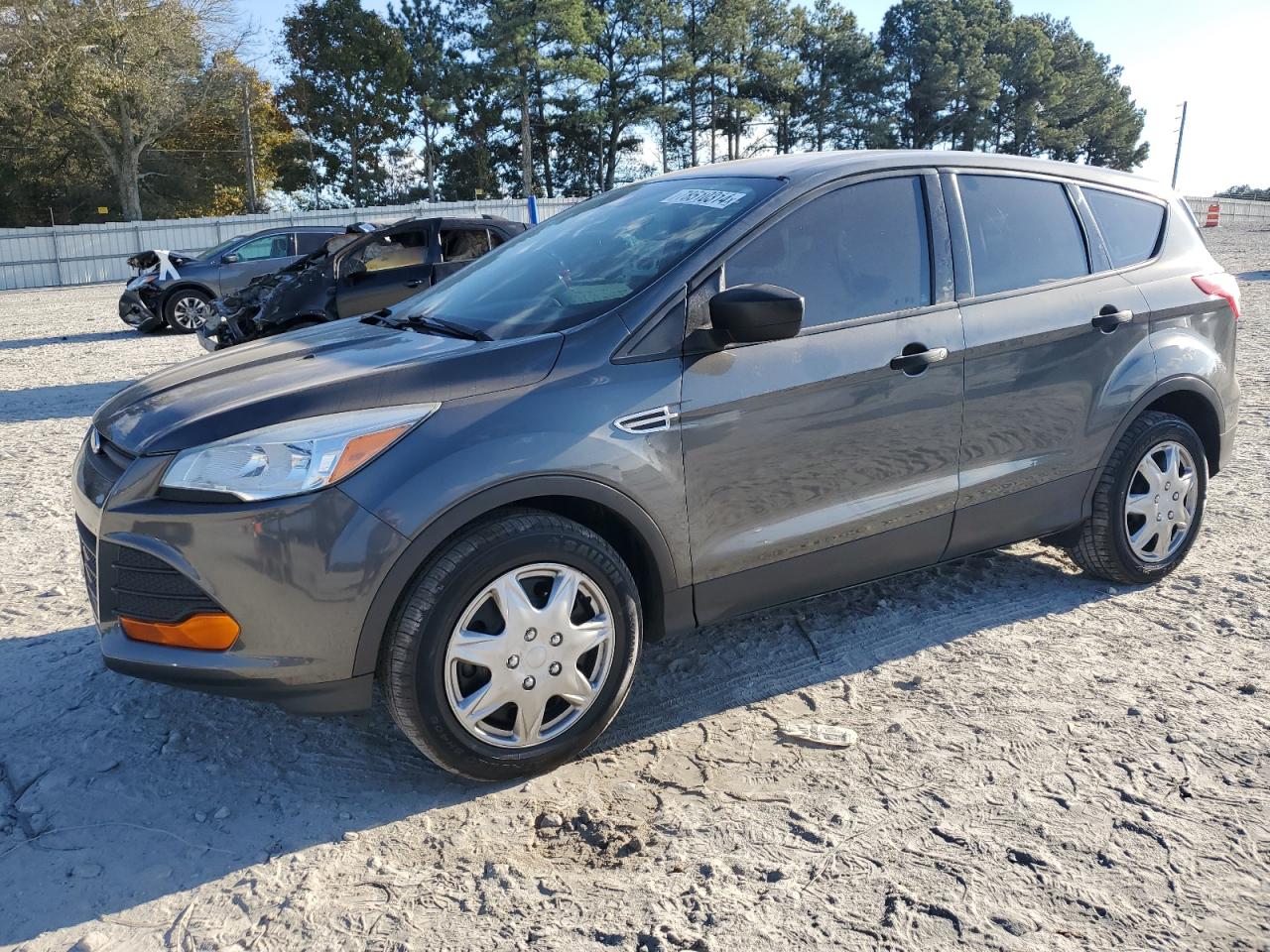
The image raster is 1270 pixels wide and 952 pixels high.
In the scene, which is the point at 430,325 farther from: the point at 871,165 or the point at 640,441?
the point at 871,165

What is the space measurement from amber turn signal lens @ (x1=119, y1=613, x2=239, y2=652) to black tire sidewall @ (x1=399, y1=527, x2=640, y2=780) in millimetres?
495

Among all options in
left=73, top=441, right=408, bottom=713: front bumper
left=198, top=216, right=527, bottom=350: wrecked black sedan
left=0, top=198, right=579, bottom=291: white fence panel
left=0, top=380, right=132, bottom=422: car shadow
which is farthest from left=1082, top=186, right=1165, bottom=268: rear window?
left=0, top=198, right=579, bottom=291: white fence panel

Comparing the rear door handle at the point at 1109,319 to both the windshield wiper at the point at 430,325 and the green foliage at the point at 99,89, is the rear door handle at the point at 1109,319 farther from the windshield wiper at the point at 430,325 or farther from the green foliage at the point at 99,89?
the green foliage at the point at 99,89

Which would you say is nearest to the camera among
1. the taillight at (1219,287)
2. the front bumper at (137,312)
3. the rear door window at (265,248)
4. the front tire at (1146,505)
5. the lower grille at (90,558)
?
the lower grille at (90,558)

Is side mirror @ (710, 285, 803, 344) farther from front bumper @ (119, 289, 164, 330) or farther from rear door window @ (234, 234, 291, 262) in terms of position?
rear door window @ (234, 234, 291, 262)

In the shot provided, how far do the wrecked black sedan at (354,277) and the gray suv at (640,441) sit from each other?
6.38m

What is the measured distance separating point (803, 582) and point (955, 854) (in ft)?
3.55

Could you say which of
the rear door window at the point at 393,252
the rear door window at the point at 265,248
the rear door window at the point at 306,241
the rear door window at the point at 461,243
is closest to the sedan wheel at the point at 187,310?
the rear door window at the point at 265,248

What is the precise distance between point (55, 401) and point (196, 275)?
→ 20.8 feet

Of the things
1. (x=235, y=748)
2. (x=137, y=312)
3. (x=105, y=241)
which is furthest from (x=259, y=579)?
(x=105, y=241)

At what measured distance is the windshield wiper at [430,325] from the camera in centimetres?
332

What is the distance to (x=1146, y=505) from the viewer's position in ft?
14.2

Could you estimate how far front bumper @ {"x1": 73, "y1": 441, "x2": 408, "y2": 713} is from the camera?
2.67 meters

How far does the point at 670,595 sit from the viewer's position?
3.22m
